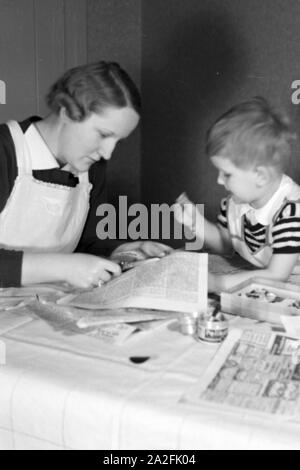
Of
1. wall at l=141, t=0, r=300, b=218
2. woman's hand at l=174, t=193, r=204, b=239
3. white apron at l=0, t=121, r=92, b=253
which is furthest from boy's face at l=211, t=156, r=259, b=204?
wall at l=141, t=0, r=300, b=218

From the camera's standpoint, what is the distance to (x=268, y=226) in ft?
4.63

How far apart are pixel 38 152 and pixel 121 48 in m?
1.42

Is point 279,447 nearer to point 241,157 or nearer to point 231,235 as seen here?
point 241,157

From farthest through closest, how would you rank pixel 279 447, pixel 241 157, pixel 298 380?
pixel 241 157
pixel 298 380
pixel 279 447

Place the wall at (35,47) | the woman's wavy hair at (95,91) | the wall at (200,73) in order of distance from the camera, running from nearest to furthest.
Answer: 1. the woman's wavy hair at (95,91)
2. the wall at (35,47)
3. the wall at (200,73)

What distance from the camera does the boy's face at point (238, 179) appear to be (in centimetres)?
135

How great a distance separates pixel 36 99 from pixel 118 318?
4.83ft

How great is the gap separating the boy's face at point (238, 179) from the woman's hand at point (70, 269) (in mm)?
402

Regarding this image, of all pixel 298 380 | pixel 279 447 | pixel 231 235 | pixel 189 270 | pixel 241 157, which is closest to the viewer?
pixel 279 447

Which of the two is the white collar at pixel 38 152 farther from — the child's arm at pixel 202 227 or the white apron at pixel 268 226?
the white apron at pixel 268 226

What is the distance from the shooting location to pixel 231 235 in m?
1.54

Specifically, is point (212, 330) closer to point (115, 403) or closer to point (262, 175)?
point (115, 403)

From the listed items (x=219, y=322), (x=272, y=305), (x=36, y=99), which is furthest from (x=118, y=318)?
(x=36, y=99)

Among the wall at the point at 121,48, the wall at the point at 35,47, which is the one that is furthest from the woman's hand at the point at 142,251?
the wall at the point at 121,48
